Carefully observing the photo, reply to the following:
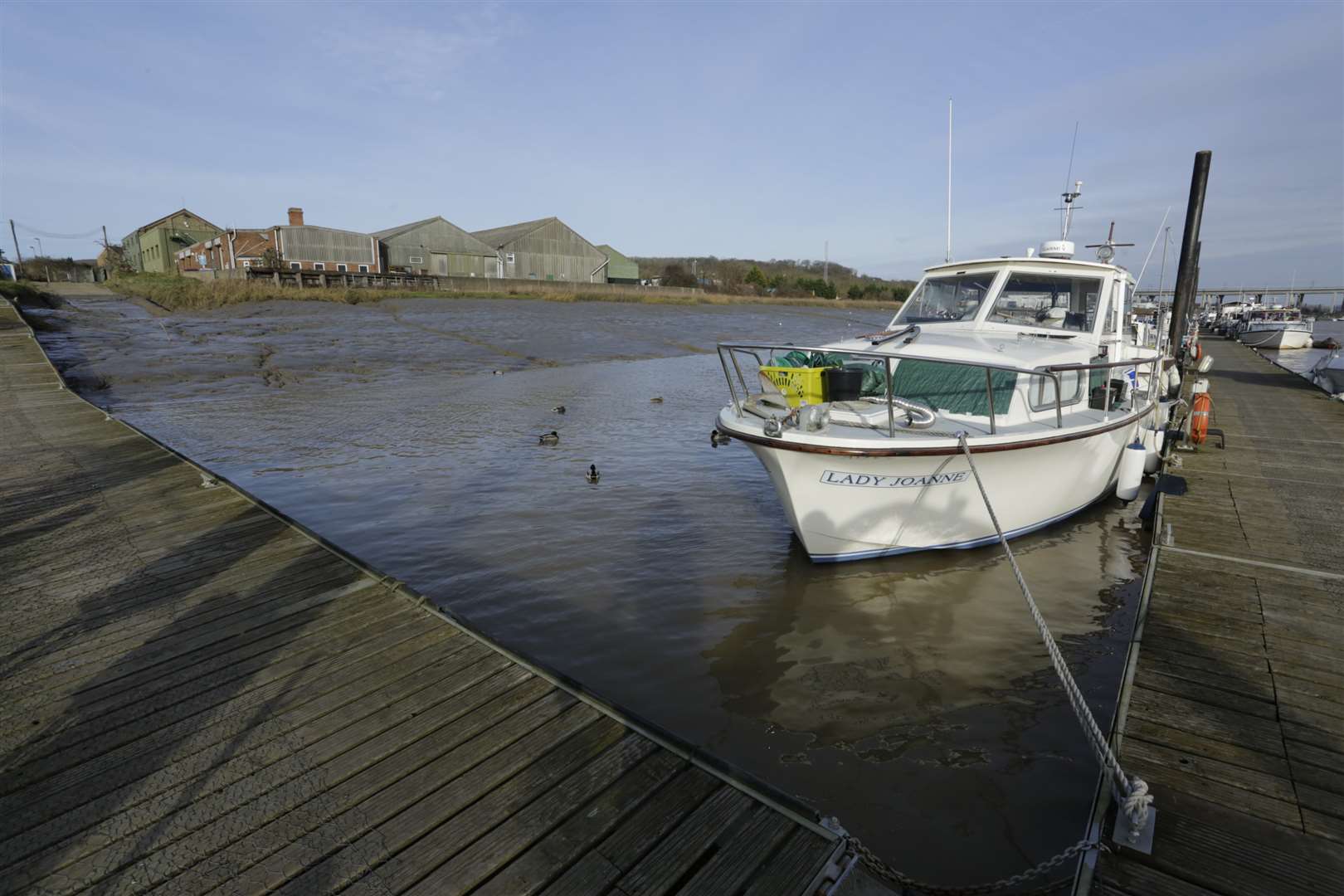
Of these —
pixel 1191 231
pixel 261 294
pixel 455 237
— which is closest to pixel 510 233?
pixel 455 237

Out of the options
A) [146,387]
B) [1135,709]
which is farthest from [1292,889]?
[146,387]

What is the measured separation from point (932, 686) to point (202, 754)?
522 centimetres

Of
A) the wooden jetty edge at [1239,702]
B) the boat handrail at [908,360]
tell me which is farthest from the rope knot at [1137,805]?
the boat handrail at [908,360]

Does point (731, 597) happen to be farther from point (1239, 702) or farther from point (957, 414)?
point (1239, 702)

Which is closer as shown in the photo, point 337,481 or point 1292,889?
point 1292,889

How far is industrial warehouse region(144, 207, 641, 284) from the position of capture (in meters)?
50.9

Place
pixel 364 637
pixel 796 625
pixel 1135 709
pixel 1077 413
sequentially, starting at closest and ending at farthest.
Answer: pixel 1135 709
pixel 364 637
pixel 796 625
pixel 1077 413

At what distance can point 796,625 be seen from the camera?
21.8ft

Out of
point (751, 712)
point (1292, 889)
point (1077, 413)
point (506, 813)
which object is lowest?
point (751, 712)

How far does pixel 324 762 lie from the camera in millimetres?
3547

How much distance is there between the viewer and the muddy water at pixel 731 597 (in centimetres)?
463

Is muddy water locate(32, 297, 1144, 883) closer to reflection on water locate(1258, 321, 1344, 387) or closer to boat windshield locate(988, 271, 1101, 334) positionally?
boat windshield locate(988, 271, 1101, 334)

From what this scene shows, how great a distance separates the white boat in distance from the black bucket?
15 mm

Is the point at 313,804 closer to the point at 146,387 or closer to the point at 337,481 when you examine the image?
the point at 337,481
